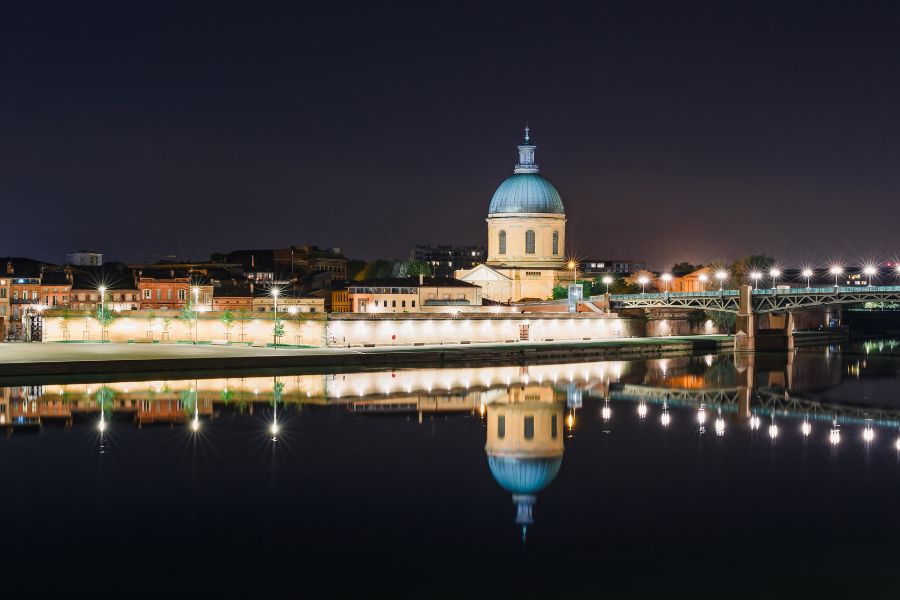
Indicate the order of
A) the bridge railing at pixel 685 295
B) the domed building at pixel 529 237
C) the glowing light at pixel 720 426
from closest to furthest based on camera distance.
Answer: the glowing light at pixel 720 426, the bridge railing at pixel 685 295, the domed building at pixel 529 237

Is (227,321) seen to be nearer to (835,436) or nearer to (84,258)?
(835,436)

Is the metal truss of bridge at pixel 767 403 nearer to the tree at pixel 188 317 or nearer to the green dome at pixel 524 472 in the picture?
the green dome at pixel 524 472

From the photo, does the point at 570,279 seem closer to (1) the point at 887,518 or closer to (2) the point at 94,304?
(2) the point at 94,304

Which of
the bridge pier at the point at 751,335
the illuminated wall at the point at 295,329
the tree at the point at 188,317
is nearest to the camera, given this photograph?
the illuminated wall at the point at 295,329

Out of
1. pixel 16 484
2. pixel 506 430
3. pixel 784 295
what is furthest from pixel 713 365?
pixel 16 484

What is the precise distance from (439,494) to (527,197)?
86.6 m

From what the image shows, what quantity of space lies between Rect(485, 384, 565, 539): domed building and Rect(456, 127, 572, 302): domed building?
60.8 metres

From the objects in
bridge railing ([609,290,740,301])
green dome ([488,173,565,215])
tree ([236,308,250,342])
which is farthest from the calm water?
green dome ([488,173,565,215])

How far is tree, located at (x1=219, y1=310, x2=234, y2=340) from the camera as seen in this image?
74.6 meters

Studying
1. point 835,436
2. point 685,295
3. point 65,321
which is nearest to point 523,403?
point 835,436

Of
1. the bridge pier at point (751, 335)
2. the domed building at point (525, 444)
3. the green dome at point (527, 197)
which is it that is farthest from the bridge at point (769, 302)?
the domed building at point (525, 444)

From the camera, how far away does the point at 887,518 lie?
79.0 ft

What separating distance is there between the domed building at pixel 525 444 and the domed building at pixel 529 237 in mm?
60753

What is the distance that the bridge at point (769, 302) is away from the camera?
258 feet
